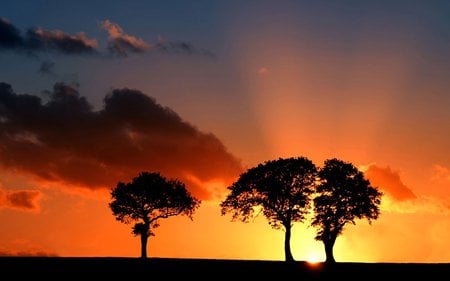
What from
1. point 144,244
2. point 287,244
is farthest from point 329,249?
point 144,244

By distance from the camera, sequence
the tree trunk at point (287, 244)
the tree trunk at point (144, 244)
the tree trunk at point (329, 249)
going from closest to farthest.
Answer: the tree trunk at point (287, 244)
the tree trunk at point (329, 249)
the tree trunk at point (144, 244)

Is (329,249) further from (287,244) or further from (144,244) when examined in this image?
(144,244)

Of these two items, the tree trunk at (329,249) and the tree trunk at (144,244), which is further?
the tree trunk at (144,244)

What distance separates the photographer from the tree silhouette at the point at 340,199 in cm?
9862

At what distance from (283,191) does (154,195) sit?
25.8 meters

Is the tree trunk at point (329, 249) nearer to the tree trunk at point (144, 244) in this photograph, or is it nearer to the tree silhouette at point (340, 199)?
the tree silhouette at point (340, 199)

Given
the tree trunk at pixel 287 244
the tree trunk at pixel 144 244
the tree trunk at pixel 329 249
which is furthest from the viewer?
the tree trunk at pixel 144 244

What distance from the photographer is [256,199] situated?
3981 inches

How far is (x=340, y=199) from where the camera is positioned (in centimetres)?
9912

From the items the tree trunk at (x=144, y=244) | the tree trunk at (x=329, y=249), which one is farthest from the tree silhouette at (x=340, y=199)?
the tree trunk at (x=144, y=244)

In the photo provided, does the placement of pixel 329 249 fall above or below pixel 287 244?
below

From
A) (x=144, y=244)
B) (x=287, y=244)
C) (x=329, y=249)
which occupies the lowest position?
(x=329, y=249)

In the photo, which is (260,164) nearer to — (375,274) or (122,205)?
(122,205)

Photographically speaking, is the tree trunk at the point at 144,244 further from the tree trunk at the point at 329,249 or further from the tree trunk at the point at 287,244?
the tree trunk at the point at 329,249
